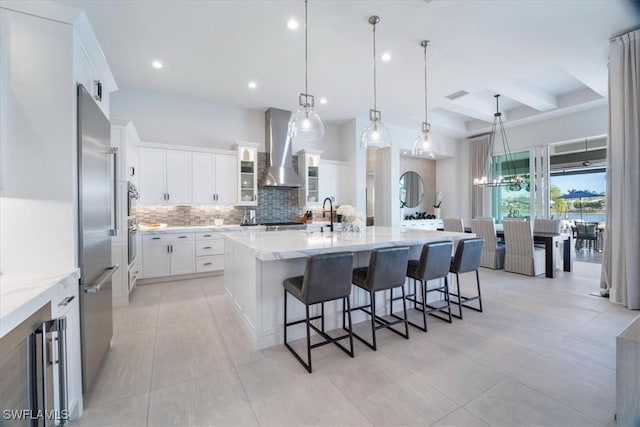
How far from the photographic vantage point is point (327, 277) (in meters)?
2.18

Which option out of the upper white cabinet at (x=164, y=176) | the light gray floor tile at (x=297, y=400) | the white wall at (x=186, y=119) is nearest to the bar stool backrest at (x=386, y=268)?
the light gray floor tile at (x=297, y=400)

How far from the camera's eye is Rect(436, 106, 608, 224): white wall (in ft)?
19.1

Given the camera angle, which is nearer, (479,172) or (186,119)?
(186,119)

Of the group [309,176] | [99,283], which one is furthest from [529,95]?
[99,283]

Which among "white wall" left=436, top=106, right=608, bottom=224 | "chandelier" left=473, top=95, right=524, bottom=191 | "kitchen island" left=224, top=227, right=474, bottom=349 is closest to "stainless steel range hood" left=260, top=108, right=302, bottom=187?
"kitchen island" left=224, top=227, right=474, bottom=349

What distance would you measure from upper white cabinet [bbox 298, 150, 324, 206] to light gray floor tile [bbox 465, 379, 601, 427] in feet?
15.8

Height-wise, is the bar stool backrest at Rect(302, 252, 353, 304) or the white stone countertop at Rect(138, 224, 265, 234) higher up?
the white stone countertop at Rect(138, 224, 265, 234)

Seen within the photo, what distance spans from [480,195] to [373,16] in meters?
6.39

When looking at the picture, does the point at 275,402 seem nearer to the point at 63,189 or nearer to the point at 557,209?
the point at 63,189

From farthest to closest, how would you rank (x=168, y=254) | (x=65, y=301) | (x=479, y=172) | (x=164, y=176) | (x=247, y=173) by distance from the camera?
(x=479, y=172)
(x=247, y=173)
(x=164, y=176)
(x=168, y=254)
(x=65, y=301)

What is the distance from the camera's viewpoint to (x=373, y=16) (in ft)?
9.96

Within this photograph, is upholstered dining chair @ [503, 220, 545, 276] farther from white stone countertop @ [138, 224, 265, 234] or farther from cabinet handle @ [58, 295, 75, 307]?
cabinet handle @ [58, 295, 75, 307]

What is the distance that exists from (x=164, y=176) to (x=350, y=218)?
3.48 m

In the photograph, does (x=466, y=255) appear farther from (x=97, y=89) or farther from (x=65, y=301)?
(x=97, y=89)
